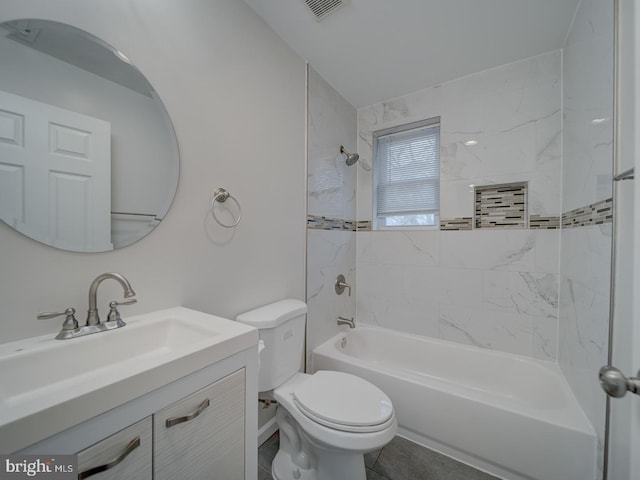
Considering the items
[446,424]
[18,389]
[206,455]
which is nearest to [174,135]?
[18,389]

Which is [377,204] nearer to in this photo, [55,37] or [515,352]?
[515,352]

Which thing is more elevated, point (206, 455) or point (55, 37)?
point (55, 37)

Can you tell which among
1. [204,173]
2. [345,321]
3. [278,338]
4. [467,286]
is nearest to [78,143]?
[204,173]

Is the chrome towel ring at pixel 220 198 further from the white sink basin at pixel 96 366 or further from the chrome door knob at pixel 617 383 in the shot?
the chrome door knob at pixel 617 383

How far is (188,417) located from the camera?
68 centimetres

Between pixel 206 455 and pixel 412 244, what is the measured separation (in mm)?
1919

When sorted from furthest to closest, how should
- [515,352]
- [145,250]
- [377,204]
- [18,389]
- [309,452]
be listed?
1. [377,204]
2. [515,352]
3. [309,452]
4. [145,250]
5. [18,389]

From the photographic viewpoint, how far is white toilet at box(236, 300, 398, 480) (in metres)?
1.05

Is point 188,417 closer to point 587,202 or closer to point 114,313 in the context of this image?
point 114,313

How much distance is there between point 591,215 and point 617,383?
1.01 m

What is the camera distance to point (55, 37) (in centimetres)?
80

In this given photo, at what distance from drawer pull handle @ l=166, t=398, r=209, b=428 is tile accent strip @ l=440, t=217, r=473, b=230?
1952 millimetres

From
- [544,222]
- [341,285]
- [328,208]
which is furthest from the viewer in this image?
[341,285]

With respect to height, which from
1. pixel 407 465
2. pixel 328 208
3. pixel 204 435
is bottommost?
pixel 407 465
